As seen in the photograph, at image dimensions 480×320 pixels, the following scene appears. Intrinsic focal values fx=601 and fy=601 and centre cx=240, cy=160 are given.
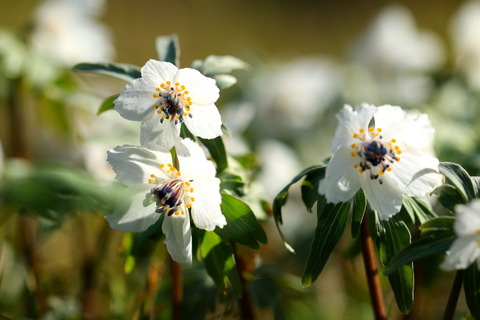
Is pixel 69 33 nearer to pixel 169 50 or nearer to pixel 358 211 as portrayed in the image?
pixel 169 50

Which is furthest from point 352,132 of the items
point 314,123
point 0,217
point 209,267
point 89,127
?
point 314,123

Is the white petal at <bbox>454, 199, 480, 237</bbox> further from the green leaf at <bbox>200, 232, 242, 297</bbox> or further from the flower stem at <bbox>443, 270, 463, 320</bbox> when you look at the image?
the green leaf at <bbox>200, 232, 242, 297</bbox>

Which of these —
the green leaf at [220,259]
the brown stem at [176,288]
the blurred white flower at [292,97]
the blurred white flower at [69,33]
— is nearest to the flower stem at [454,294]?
the green leaf at [220,259]

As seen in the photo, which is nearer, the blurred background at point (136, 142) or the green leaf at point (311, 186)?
the green leaf at point (311, 186)

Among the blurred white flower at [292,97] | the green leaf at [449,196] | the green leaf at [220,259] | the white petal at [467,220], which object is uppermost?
the white petal at [467,220]

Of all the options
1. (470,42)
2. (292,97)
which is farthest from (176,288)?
(470,42)

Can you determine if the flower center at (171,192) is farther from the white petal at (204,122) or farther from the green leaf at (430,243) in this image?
the green leaf at (430,243)
